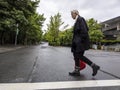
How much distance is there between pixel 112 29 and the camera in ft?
176

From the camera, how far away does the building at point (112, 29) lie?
50031 millimetres

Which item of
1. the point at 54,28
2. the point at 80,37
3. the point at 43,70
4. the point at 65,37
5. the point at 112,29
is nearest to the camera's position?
the point at 80,37

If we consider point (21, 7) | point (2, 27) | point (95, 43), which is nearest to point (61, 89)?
point (2, 27)

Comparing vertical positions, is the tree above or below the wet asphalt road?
above

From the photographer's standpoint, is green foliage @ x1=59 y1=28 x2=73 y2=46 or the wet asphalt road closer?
the wet asphalt road

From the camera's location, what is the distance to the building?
50.0 metres

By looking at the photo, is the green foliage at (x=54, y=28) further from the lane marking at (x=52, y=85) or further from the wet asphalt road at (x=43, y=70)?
the lane marking at (x=52, y=85)

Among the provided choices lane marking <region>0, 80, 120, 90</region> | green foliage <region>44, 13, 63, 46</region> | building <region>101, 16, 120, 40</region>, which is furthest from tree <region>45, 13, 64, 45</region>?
lane marking <region>0, 80, 120, 90</region>

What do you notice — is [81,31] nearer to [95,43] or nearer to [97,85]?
[97,85]

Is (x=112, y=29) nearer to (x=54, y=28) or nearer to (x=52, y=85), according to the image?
(x=54, y=28)

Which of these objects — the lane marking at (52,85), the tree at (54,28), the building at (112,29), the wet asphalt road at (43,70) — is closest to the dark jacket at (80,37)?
the wet asphalt road at (43,70)

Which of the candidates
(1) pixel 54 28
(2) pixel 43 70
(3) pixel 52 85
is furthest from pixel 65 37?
(3) pixel 52 85

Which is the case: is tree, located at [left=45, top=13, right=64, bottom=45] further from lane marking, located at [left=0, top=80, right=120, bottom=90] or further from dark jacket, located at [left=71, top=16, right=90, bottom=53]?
lane marking, located at [left=0, top=80, right=120, bottom=90]

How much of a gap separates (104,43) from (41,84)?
140 feet
